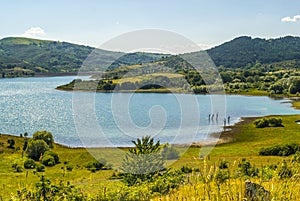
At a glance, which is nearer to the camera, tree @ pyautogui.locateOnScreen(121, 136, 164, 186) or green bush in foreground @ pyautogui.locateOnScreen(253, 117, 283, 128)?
tree @ pyautogui.locateOnScreen(121, 136, 164, 186)

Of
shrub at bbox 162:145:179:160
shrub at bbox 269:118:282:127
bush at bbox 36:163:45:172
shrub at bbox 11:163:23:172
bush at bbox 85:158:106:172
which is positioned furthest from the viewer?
shrub at bbox 269:118:282:127

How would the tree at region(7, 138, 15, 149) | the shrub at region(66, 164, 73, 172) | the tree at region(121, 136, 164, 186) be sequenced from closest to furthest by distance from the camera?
the tree at region(121, 136, 164, 186) → the shrub at region(66, 164, 73, 172) → the tree at region(7, 138, 15, 149)

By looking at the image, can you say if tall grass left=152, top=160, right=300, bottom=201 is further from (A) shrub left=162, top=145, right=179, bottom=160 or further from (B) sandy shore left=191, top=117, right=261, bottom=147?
(B) sandy shore left=191, top=117, right=261, bottom=147

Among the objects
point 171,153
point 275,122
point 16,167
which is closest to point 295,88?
point 275,122

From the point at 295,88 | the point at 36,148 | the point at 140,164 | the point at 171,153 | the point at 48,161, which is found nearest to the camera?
the point at 140,164

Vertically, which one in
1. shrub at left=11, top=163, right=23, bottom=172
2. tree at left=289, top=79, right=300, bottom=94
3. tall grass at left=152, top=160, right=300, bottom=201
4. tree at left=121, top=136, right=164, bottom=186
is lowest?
shrub at left=11, top=163, right=23, bottom=172

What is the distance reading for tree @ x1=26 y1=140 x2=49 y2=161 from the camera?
50.5 meters

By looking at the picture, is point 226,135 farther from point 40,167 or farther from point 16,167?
point 16,167

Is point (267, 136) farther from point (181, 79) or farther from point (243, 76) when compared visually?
point (243, 76)

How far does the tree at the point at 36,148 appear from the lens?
50531 millimetres

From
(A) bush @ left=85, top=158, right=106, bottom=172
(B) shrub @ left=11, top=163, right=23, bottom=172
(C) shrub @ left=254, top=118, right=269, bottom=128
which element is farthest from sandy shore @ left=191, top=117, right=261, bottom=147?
(B) shrub @ left=11, top=163, right=23, bottom=172

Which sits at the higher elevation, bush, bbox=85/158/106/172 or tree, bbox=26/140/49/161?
tree, bbox=26/140/49/161

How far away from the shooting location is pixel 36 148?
168 ft

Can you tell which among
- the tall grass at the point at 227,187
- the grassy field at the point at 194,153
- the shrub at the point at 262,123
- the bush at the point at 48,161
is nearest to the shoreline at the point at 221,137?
the grassy field at the point at 194,153
